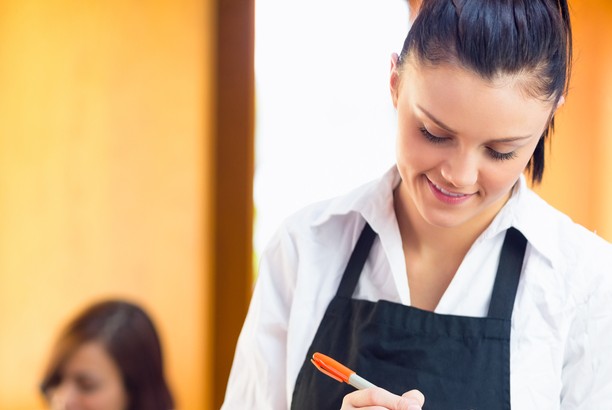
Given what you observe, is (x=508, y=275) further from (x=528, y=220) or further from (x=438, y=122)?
(x=438, y=122)

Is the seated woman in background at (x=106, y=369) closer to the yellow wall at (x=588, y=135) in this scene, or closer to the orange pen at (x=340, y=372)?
the orange pen at (x=340, y=372)

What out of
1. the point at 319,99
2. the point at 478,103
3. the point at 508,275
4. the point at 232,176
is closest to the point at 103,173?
the point at 232,176

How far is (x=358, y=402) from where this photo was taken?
1.30 metres

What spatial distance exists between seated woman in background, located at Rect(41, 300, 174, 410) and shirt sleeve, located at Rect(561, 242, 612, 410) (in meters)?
1.31

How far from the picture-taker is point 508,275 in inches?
58.2

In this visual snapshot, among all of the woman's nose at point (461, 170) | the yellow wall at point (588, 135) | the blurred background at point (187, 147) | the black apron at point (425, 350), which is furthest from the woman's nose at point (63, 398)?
the yellow wall at point (588, 135)

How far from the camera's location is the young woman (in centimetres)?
130

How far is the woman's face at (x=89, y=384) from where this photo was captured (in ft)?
7.50

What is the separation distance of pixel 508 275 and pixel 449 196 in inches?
8.3

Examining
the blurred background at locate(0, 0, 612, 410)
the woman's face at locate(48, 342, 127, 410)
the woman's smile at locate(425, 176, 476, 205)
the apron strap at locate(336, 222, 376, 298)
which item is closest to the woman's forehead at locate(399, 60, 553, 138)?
the woman's smile at locate(425, 176, 476, 205)

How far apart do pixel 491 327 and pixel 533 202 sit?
9.5 inches

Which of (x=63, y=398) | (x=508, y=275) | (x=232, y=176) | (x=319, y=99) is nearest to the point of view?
(x=508, y=275)

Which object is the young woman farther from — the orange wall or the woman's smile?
the orange wall

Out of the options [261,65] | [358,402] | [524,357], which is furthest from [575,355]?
[261,65]
